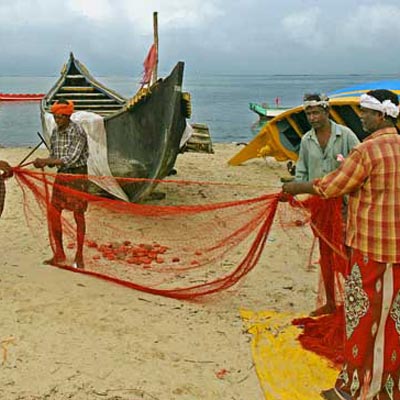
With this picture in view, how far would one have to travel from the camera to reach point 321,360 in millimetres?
3955

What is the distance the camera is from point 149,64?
9.62 metres

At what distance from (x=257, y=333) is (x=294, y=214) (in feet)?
3.19

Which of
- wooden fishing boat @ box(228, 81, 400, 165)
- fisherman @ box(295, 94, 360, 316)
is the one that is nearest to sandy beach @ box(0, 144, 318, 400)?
fisherman @ box(295, 94, 360, 316)

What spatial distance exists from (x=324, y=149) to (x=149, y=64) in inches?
231

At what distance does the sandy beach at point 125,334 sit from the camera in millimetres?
3729

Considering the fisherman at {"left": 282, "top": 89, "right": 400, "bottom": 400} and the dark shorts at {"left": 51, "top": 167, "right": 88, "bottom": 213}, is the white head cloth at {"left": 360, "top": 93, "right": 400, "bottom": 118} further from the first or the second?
the dark shorts at {"left": 51, "top": 167, "right": 88, "bottom": 213}

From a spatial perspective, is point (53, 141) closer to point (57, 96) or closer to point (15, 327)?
point (15, 327)

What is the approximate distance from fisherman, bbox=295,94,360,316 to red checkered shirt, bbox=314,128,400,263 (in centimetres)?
100

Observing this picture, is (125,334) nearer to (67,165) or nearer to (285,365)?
(285,365)

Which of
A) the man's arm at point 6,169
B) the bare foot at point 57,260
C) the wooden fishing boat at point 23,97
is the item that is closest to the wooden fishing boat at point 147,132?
the bare foot at point 57,260

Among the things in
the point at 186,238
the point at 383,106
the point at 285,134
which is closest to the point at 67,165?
the point at 186,238

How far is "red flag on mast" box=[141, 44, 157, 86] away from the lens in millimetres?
9445

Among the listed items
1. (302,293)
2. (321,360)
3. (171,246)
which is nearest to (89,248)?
(171,246)

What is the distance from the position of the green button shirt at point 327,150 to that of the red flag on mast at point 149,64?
5.44 metres
